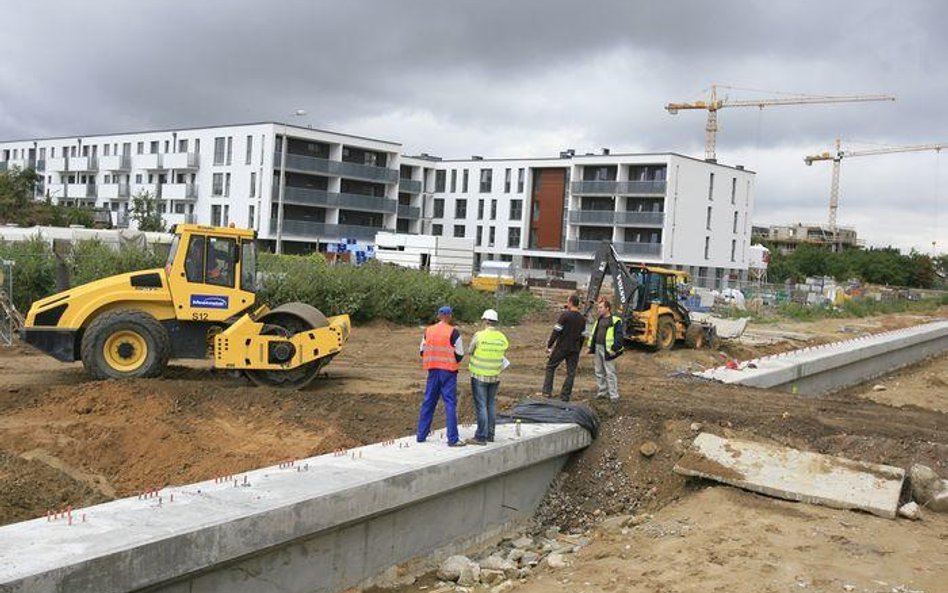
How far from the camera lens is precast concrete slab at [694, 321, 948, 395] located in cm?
1898

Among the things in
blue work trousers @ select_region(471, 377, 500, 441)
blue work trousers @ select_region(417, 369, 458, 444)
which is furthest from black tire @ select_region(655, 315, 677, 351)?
blue work trousers @ select_region(417, 369, 458, 444)

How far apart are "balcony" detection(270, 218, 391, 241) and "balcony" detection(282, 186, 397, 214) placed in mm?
1377

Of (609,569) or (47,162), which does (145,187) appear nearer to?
(47,162)

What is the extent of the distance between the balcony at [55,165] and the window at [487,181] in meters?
35.9

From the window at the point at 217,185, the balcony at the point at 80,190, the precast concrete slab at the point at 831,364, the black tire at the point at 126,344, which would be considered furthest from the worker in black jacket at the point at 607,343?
the balcony at the point at 80,190

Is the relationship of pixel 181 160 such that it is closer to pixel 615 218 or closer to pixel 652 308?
→ pixel 615 218

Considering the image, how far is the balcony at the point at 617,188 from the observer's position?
197ft

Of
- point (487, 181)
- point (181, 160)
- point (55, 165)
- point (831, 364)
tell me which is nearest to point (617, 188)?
point (487, 181)

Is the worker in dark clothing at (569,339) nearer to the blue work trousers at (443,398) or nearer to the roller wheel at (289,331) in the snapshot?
the blue work trousers at (443,398)

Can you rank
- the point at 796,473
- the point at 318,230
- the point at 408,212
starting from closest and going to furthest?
1. the point at 796,473
2. the point at 318,230
3. the point at 408,212

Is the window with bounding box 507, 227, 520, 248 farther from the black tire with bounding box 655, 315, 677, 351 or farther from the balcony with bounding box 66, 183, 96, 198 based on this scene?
the black tire with bounding box 655, 315, 677, 351

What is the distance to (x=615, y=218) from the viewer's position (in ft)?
204

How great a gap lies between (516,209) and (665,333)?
151ft

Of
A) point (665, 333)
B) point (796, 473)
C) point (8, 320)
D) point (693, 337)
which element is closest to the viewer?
point (796, 473)
